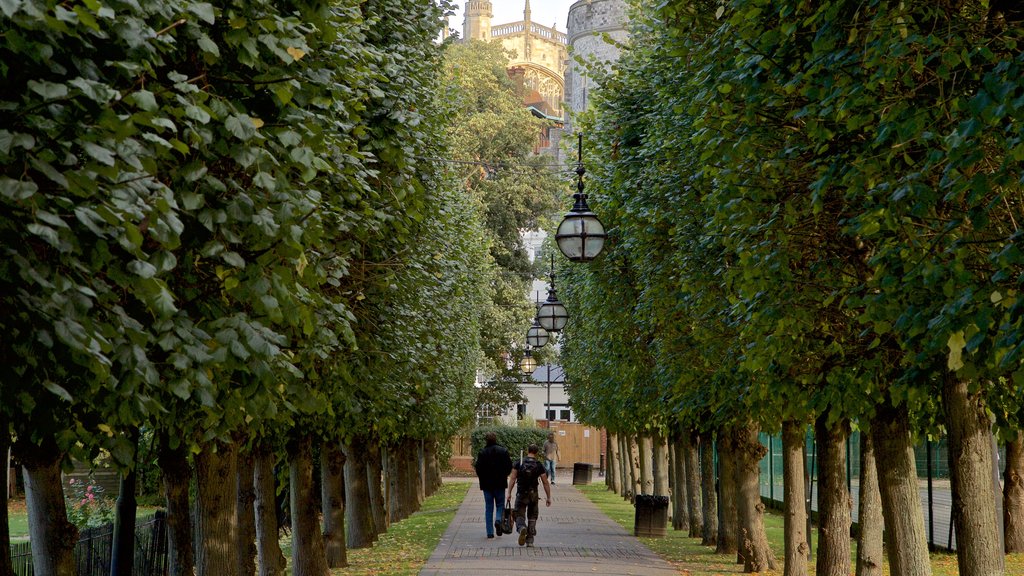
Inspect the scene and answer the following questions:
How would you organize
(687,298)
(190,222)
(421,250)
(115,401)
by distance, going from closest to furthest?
(115,401)
(190,222)
(687,298)
(421,250)

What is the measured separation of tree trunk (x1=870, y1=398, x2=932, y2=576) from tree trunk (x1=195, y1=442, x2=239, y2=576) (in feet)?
20.4

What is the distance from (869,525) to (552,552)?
335 inches

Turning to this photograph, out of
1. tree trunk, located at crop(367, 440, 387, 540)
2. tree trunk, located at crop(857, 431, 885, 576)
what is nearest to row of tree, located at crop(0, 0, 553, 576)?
tree trunk, located at crop(857, 431, 885, 576)

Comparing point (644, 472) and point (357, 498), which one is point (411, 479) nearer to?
point (644, 472)

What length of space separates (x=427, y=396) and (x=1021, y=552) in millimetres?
11161

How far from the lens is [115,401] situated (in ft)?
21.5

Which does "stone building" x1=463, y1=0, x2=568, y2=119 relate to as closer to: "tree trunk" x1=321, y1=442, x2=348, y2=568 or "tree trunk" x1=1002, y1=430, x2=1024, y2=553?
"tree trunk" x1=1002, y1=430, x2=1024, y2=553

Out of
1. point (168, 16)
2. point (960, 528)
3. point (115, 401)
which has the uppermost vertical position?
point (168, 16)

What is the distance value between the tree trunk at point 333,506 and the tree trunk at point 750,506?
6.18m

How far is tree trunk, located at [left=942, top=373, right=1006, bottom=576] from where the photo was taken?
9.98 meters

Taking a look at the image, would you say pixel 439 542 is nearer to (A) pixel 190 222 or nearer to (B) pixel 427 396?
(B) pixel 427 396

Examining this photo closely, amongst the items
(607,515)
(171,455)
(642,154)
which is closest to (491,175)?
(607,515)

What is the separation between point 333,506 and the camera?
69.8 feet

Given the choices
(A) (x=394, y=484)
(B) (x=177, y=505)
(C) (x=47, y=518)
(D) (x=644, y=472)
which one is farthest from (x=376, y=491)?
(C) (x=47, y=518)
